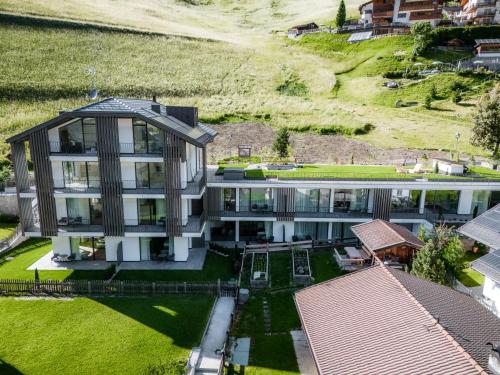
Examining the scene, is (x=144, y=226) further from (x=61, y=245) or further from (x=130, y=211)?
(x=61, y=245)

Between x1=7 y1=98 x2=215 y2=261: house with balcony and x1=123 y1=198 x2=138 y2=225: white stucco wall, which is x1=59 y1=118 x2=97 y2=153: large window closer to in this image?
x1=7 y1=98 x2=215 y2=261: house with balcony

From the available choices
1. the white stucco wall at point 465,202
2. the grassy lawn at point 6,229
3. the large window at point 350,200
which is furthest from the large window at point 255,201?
the grassy lawn at point 6,229

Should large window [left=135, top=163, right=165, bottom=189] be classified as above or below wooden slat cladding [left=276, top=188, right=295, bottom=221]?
above

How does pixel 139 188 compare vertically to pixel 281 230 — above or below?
above

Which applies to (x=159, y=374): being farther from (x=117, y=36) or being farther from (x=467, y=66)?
(x=117, y=36)

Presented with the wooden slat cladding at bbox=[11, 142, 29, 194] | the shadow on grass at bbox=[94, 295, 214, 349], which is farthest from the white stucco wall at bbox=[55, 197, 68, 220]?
A: the shadow on grass at bbox=[94, 295, 214, 349]

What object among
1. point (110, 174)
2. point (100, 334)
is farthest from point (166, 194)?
point (100, 334)

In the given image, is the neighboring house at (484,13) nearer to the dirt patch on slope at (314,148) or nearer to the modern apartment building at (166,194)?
the dirt patch on slope at (314,148)
